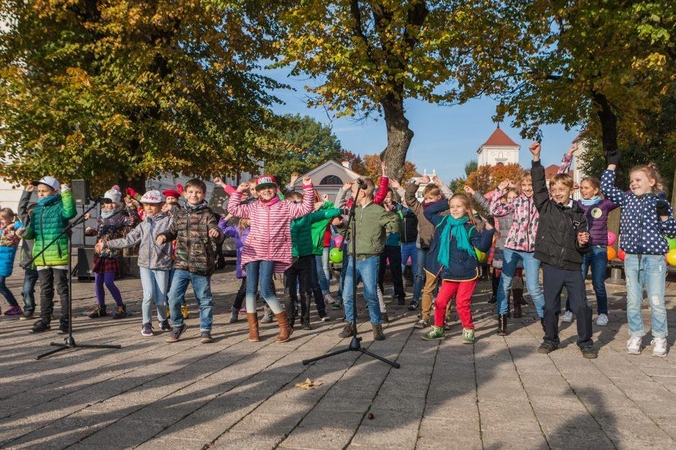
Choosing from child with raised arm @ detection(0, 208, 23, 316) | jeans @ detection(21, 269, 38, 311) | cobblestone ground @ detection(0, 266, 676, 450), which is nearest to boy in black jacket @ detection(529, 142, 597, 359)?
cobblestone ground @ detection(0, 266, 676, 450)

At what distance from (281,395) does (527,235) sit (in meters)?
4.07

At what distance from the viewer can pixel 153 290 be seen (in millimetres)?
7555

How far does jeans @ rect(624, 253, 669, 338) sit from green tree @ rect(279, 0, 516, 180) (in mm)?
8059

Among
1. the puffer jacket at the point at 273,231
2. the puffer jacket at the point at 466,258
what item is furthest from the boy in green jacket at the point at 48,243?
the puffer jacket at the point at 466,258

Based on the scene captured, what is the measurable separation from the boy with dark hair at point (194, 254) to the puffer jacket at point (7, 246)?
379cm

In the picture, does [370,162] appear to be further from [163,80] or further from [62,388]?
[62,388]

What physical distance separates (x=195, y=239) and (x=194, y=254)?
0.19m

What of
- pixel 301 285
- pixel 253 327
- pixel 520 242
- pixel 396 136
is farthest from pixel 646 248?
pixel 396 136

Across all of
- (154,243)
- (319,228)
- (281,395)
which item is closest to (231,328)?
(154,243)

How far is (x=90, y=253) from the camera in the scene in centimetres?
919

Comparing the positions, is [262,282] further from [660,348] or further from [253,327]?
[660,348]

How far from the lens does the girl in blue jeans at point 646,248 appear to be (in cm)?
635

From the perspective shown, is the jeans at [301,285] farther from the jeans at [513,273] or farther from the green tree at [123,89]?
the green tree at [123,89]

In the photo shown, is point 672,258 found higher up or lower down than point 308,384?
higher up
